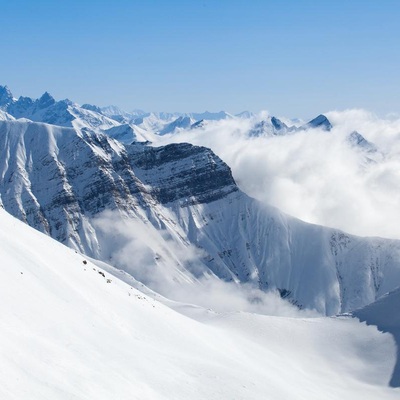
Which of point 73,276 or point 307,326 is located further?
point 307,326

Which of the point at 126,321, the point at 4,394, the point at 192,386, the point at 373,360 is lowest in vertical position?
the point at 4,394

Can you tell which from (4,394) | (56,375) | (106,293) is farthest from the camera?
(106,293)

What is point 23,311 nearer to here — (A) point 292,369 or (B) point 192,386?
(B) point 192,386

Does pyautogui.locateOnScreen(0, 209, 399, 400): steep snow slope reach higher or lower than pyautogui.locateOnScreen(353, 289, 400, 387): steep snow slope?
lower

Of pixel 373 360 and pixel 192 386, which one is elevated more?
pixel 373 360

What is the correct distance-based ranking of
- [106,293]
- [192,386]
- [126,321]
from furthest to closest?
1. [106,293]
2. [126,321]
3. [192,386]

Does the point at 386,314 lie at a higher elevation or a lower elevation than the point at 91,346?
higher

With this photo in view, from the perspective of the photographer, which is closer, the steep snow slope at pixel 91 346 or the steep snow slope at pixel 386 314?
the steep snow slope at pixel 91 346

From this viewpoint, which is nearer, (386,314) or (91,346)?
(91,346)

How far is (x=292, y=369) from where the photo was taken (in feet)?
241

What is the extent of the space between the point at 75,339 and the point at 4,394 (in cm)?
1052

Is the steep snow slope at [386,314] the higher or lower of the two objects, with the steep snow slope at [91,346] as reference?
higher

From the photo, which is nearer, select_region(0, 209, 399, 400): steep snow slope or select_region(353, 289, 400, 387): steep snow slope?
select_region(0, 209, 399, 400): steep snow slope

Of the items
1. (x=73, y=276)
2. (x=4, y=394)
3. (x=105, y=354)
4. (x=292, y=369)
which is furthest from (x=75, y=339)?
(x=292, y=369)
